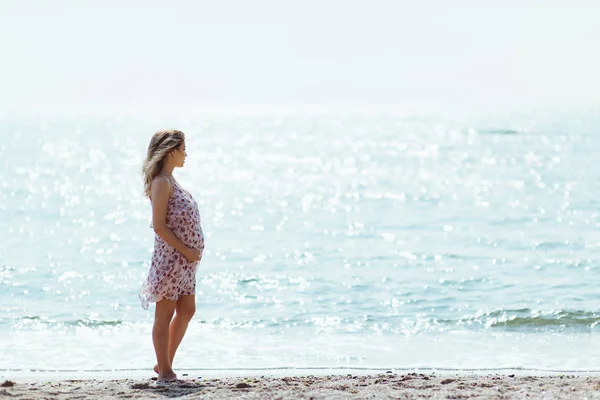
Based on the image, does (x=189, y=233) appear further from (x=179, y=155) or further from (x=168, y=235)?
(x=179, y=155)

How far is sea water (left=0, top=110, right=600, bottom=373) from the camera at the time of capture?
349 inches

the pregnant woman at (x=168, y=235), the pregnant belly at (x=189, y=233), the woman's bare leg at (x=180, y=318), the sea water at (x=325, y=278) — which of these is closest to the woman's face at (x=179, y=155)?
the pregnant woman at (x=168, y=235)

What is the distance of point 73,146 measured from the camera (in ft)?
240

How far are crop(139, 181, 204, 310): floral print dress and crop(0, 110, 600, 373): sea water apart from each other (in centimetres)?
175

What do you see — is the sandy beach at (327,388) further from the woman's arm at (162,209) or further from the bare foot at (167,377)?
the woman's arm at (162,209)

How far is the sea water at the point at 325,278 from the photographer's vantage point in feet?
29.1

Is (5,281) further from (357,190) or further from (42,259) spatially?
(357,190)

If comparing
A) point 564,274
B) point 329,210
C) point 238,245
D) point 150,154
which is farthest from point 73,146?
point 150,154

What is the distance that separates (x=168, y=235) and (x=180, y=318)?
2.09 ft

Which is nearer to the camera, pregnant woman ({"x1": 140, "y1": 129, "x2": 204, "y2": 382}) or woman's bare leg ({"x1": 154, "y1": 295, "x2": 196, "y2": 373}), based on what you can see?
pregnant woman ({"x1": 140, "y1": 129, "x2": 204, "y2": 382})

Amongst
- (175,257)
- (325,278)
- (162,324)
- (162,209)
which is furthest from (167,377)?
(325,278)

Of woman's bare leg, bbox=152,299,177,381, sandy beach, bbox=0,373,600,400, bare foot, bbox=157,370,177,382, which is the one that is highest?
woman's bare leg, bbox=152,299,177,381

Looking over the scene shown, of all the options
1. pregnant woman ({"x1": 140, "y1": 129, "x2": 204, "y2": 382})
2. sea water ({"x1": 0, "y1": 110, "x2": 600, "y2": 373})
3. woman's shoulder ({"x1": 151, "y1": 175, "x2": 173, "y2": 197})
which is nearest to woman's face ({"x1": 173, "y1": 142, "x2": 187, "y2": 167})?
pregnant woman ({"x1": 140, "y1": 129, "x2": 204, "y2": 382})

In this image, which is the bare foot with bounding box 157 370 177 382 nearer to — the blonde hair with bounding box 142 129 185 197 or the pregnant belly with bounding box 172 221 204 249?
the pregnant belly with bounding box 172 221 204 249
